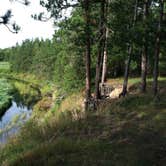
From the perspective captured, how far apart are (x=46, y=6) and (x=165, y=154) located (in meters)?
8.75

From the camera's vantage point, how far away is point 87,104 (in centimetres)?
1612

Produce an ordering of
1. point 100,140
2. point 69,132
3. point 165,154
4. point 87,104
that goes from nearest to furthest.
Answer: point 165,154
point 100,140
point 69,132
point 87,104

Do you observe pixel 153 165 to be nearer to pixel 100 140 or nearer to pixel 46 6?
pixel 100 140

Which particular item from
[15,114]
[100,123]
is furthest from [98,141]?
[15,114]

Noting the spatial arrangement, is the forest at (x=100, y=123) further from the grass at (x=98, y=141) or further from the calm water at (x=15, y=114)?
the calm water at (x=15, y=114)

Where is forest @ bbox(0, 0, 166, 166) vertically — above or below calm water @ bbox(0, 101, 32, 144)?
above

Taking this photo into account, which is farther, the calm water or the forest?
the calm water

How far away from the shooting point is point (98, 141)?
934cm

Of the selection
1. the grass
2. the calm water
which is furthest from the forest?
the calm water

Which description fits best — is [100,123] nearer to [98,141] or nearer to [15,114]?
[98,141]

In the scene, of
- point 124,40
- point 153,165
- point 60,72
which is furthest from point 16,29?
point 60,72

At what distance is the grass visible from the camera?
802cm

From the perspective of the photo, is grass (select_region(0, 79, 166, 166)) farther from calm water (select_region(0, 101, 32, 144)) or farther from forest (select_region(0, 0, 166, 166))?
calm water (select_region(0, 101, 32, 144))

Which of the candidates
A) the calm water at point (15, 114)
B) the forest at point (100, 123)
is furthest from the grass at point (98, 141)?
the calm water at point (15, 114)
